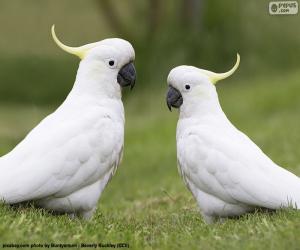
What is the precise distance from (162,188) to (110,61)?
10.1 feet

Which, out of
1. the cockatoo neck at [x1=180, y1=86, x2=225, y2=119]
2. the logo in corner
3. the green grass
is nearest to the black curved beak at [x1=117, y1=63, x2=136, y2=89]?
the cockatoo neck at [x1=180, y1=86, x2=225, y2=119]

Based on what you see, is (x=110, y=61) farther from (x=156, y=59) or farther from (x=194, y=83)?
(x=156, y=59)

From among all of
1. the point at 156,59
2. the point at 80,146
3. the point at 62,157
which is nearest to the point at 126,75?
the point at 80,146

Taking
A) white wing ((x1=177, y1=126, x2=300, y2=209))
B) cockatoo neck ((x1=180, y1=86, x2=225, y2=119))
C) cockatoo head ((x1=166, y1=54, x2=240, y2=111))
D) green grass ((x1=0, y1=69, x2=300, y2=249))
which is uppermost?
cockatoo head ((x1=166, y1=54, x2=240, y2=111))

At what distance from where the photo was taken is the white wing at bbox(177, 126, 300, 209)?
450 cm

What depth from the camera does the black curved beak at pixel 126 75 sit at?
16.7 feet

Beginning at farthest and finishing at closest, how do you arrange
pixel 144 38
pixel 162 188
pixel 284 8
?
pixel 144 38 < pixel 162 188 < pixel 284 8

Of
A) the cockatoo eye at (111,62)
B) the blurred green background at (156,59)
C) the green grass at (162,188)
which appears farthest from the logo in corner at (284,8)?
the blurred green background at (156,59)

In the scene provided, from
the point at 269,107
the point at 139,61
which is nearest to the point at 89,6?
the point at 139,61

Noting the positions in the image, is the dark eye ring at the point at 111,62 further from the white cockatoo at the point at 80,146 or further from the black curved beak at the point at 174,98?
the black curved beak at the point at 174,98

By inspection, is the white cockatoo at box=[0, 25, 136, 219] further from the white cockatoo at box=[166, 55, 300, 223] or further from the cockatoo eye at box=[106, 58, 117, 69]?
the white cockatoo at box=[166, 55, 300, 223]

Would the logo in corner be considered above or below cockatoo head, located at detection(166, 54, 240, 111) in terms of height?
above

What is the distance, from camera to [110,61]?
502cm

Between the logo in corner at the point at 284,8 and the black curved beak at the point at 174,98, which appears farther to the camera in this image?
the logo in corner at the point at 284,8
